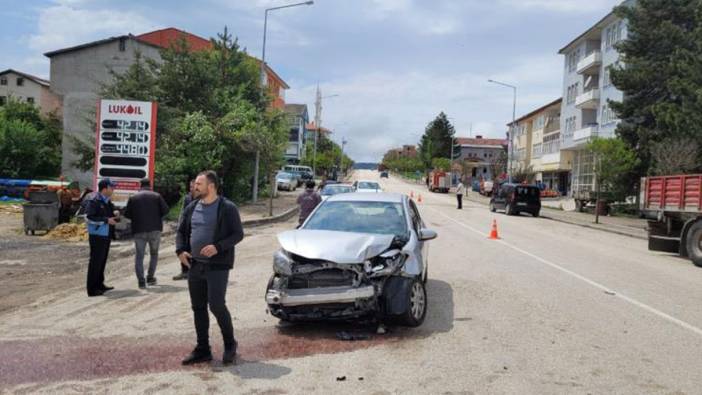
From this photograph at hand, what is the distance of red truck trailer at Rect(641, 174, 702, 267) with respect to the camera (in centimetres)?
1477

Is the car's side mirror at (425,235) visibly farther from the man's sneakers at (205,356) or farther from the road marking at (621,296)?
the road marking at (621,296)

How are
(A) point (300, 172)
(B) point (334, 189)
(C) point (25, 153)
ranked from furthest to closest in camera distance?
(A) point (300, 172) → (C) point (25, 153) → (B) point (334, 189)

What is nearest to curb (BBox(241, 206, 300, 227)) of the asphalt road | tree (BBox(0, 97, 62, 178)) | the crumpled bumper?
the asphalt road

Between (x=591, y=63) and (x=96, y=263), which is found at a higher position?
(x=591, y=63)

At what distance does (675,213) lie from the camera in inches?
621

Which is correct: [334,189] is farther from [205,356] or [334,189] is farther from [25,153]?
[25,153]

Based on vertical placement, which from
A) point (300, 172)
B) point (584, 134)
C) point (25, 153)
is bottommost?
point (300, 172)

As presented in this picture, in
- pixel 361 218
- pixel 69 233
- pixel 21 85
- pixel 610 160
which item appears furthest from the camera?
pixel 21 85

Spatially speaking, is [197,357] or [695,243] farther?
[695,243]

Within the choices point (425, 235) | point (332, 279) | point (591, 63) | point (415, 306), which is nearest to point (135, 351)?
point (332, 279)

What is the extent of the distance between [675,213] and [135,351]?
14216 millimetres

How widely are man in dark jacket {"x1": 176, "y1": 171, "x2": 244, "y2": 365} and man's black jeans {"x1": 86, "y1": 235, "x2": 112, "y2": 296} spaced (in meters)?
4.08

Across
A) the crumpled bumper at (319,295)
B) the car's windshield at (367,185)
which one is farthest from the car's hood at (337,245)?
the car's windshield at (367,185)

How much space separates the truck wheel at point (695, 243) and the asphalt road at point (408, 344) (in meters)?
4.01
